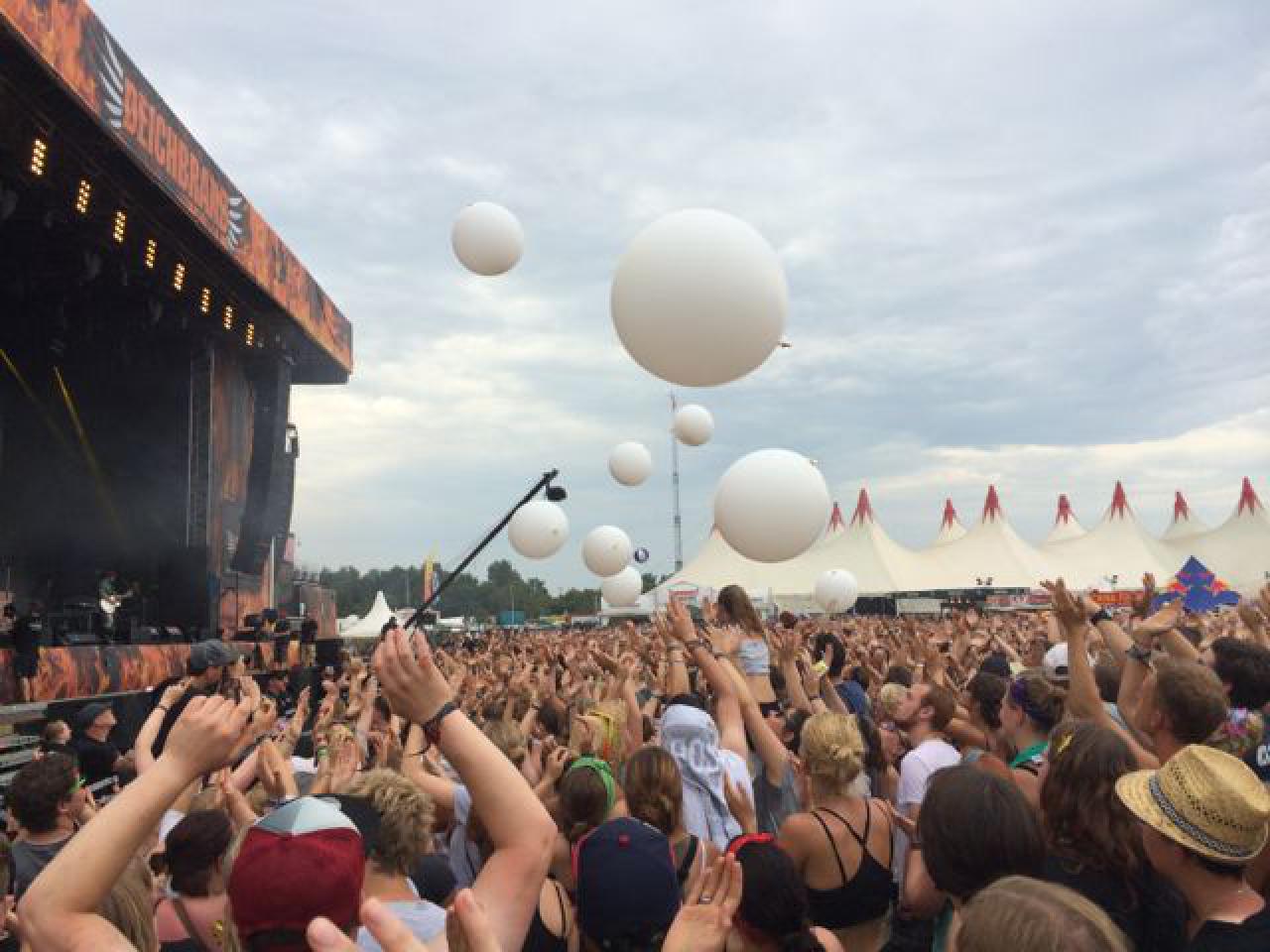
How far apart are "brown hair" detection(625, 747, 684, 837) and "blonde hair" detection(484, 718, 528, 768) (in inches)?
32.9

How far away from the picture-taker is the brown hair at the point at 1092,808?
7.45 ft

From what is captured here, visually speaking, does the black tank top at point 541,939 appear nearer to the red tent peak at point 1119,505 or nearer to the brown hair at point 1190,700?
the brown hair at point 1190,700

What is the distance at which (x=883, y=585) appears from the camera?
34.3 m

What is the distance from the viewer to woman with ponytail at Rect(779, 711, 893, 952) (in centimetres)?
281

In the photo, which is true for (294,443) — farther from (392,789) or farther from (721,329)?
(392,789)

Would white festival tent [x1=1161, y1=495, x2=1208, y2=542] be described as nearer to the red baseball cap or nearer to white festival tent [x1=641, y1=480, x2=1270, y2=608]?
white festival tent [x1=641, y1=480, x2=1270, y2=608]

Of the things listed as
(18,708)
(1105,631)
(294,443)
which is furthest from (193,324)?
(1105,631)

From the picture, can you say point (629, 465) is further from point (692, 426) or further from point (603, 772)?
point (603, 772)

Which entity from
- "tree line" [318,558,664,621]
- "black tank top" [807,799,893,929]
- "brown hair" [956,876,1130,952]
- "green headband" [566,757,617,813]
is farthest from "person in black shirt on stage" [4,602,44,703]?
"tree line" [318,558,664,621]

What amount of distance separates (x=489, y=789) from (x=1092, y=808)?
146 cm

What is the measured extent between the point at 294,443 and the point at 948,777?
17334 millimetres

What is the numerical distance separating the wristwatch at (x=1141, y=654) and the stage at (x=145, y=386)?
31.2ft

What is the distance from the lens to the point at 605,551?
1174cm

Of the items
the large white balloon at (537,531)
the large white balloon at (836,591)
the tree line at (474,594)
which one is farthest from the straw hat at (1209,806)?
the tree line at (474,594)
